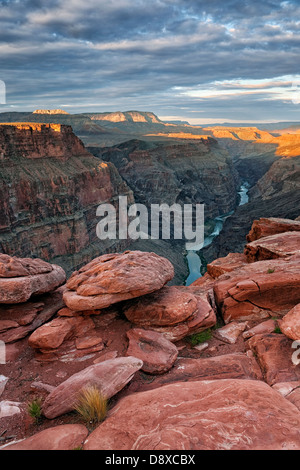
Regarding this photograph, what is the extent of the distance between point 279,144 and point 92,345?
21167 cm

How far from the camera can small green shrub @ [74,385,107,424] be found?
6.27 metres

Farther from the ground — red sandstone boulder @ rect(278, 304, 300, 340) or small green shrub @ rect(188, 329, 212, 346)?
red sandstone boulder @ rect(278, 304, 300, 340)

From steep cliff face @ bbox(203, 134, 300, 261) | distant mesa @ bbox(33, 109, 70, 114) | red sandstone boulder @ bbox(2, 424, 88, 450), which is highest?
distant mesa @ bbox(33, 109, 70, 114)

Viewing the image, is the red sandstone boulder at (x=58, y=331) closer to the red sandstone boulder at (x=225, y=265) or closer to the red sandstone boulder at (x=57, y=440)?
the red sandstone boulder at (x=57, y=440)

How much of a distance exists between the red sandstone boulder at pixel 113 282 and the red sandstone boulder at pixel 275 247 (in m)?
7.09

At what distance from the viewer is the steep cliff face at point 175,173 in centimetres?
9981

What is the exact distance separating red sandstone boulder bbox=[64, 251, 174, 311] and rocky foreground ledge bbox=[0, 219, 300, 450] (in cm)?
4

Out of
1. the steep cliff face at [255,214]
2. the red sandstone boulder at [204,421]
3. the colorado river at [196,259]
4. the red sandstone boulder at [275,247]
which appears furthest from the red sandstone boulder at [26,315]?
the steep cliff face at [255,214]

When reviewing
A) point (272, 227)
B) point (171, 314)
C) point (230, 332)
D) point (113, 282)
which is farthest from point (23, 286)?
point (272, 227)

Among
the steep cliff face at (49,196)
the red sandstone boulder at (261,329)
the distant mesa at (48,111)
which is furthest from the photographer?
the distant mesa at (48,111)

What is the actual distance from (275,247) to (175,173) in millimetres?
100911

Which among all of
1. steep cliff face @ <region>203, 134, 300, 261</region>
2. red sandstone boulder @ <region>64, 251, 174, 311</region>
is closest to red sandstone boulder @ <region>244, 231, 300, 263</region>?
red sandstone boulder @ <region>64, 251, 174, 311</region>

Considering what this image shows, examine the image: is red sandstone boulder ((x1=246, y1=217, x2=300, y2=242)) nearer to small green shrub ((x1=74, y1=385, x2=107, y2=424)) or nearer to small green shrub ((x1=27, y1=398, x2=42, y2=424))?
small green shrub ((x1=74, y1=385, x2=107, y2=424))

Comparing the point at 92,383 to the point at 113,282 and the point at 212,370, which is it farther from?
the point at 113,282
